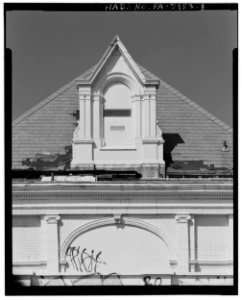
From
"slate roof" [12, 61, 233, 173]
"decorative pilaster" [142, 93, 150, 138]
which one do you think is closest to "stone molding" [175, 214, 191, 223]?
"slate roof" [12, 61, 233, 173]

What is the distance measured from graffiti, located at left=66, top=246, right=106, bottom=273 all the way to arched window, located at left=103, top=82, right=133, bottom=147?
2.09 m

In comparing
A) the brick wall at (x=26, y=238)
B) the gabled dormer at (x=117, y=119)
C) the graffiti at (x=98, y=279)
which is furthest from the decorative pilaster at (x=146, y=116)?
the graffiti at (x=98, y=279)

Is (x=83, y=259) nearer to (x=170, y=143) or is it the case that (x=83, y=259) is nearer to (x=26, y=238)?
(x=26, y=238)

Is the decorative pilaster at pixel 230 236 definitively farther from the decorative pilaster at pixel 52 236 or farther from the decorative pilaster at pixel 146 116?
the decorative pilaster at pixel 52 236

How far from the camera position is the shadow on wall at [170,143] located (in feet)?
75.0

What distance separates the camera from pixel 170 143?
23109 mm

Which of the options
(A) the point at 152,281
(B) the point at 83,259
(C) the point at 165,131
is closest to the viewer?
(A) the point at 152,281

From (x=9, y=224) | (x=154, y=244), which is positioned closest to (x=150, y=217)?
(x=154, y=244)

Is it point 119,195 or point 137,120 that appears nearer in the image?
point 119,195

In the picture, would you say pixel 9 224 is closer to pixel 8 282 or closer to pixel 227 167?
pixel 8 282

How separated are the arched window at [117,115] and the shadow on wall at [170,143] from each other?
853 mm

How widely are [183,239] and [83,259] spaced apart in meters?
1.90

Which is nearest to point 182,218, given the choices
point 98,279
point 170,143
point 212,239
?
point 212,239

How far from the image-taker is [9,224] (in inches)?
850
